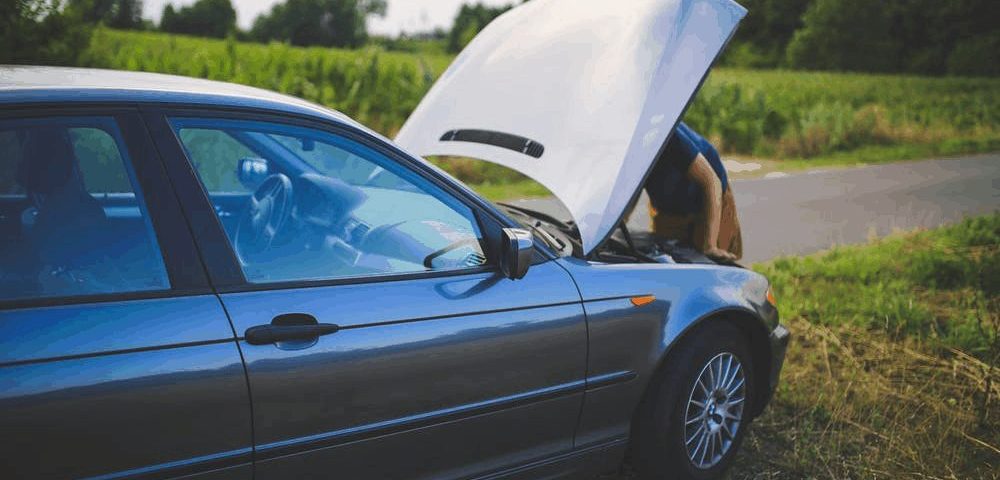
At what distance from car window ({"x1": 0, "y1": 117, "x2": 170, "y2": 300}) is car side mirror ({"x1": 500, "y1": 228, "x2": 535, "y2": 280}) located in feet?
3.46

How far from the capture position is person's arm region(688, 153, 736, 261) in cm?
446

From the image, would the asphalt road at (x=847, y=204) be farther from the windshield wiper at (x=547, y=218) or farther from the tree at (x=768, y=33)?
the tree at (x=768, y=33)

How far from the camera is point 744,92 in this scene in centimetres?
2067

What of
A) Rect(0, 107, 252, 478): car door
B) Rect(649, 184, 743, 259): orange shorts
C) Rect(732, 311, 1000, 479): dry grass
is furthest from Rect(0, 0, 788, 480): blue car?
Rect(649, 184, 743, 259): orange shorts

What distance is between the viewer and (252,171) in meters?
3.17

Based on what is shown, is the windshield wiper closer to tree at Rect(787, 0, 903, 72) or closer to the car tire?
the car tire

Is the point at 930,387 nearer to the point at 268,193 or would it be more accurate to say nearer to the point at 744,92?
the point at 268,193

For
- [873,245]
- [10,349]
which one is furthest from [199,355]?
[873,245]

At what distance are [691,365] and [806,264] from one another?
4310 millimetres

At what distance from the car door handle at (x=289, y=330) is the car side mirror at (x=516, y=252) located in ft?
2.07

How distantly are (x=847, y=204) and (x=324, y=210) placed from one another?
30.6ft

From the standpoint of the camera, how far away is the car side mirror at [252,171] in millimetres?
3148

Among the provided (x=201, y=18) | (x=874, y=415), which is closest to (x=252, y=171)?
(x=874, y=415)

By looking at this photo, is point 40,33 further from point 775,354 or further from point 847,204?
point 847,204
